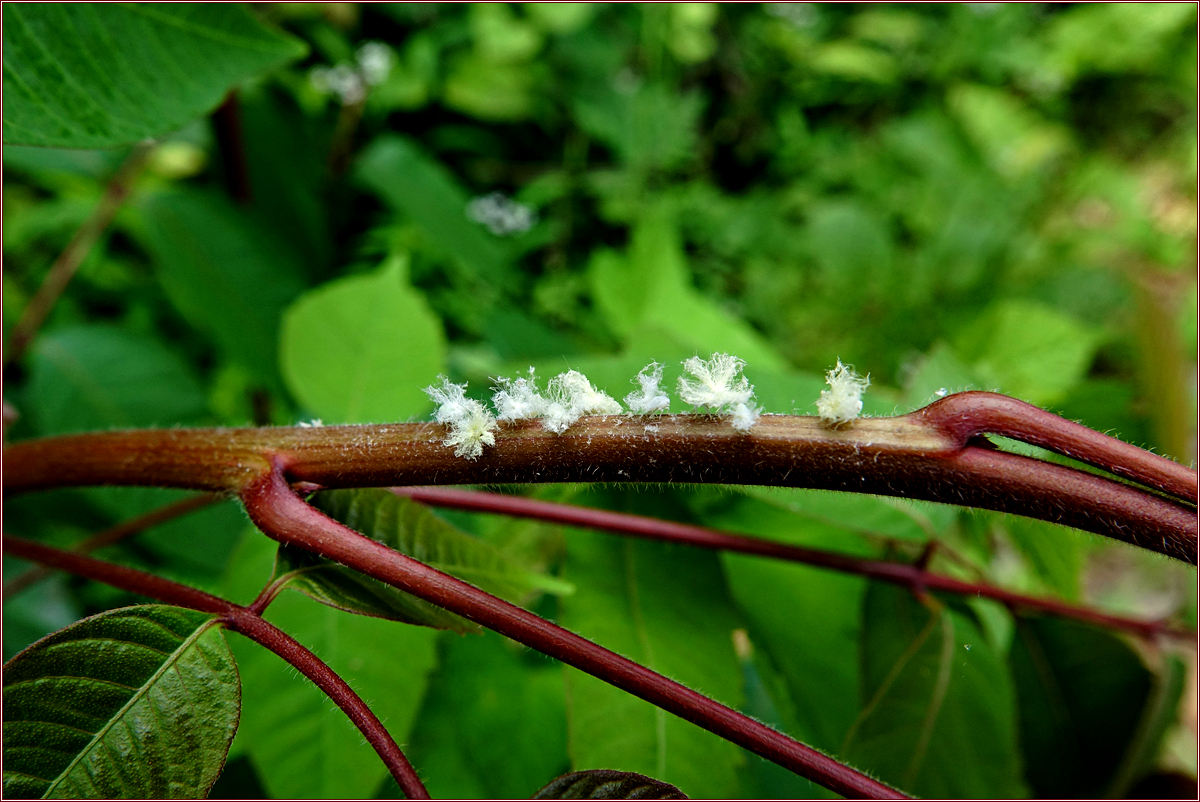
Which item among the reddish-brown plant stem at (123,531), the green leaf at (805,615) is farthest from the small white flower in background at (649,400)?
the reddish-brown plant stem at (123,531)

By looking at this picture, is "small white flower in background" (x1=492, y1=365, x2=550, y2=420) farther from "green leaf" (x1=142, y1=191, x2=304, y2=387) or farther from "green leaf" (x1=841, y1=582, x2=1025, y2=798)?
"green leaf" (x1=142, y1=191, x2=304, y2=387)

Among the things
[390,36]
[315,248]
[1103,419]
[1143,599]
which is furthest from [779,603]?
[1143,599]

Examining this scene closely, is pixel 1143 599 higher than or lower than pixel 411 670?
higher

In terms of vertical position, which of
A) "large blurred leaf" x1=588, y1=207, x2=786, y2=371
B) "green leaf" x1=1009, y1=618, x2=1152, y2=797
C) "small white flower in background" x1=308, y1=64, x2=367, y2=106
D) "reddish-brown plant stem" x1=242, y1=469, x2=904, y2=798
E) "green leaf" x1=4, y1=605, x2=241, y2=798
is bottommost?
"green leaf" x1=4, y1=605, x2=241, y2=798

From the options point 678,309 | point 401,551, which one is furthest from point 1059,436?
point 678,309

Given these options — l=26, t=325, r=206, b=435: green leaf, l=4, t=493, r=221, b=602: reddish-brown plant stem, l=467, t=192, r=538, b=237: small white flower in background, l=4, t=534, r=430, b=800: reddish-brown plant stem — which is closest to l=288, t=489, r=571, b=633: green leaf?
l=4, t=534, r=430, b=800: reddish-brown plant stem

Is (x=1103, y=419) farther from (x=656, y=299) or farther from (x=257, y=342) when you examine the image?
(x=257, y=342)

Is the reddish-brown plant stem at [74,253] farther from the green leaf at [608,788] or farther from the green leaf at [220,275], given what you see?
the green leaf at [608,788]
